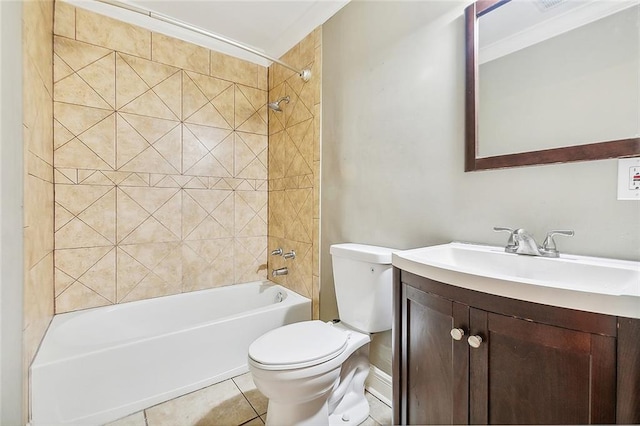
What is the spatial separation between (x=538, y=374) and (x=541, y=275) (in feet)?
1.24

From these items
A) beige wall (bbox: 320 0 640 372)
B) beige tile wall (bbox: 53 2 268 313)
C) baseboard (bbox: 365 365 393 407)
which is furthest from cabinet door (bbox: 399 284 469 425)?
beige tile wall (bbox: 53 2 268 313)

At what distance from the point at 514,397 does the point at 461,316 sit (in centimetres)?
20

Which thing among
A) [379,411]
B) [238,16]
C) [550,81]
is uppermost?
[238,16]

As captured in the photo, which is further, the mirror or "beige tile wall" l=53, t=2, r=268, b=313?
"beige tile wall" l=53, t=2, r=268, b=313

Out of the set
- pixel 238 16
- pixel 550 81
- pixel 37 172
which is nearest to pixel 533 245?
pixel 550 81

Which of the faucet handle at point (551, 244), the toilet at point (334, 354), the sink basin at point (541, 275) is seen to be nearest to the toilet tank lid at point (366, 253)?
the toilet at point (334, 354)

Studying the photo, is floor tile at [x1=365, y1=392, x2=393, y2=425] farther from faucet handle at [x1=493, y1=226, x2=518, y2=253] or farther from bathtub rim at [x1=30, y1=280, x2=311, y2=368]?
faucet handle at [x1=493, y1=226, x2=518, y2=253]

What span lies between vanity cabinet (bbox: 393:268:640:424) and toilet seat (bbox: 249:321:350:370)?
1.09 feet

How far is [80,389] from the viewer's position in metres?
1.28

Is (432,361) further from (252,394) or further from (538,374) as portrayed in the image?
(252,394)

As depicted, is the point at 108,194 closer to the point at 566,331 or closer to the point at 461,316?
the point at 461,316

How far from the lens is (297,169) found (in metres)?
2.14

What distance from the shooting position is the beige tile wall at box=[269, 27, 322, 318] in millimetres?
1956

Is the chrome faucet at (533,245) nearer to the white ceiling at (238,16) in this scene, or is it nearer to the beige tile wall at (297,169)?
the beige tile wall at (297,169)
